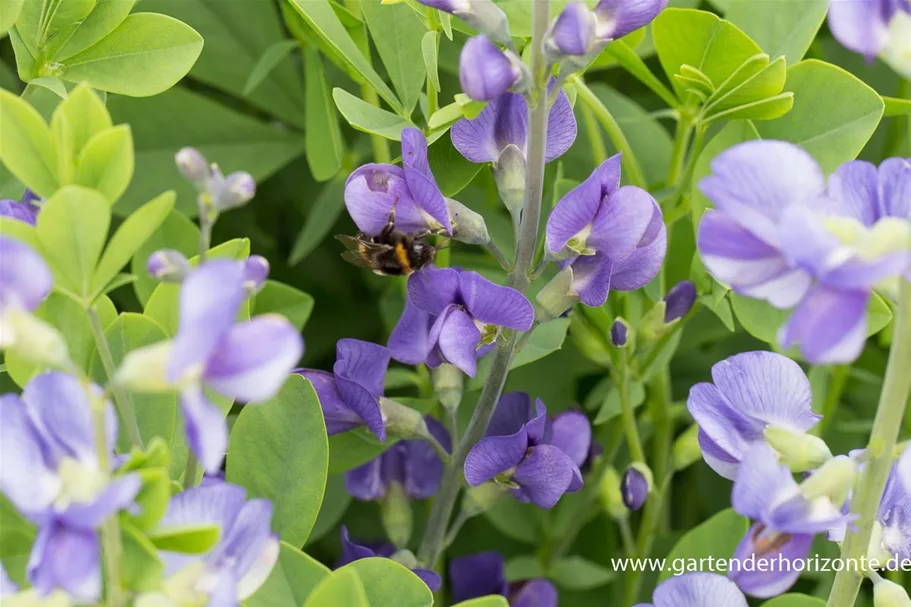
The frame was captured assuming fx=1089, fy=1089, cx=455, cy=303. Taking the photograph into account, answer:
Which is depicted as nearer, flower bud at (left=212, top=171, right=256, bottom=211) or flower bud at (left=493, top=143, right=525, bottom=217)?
flower bud at (left=212, top=171, right=256, bottom=211)

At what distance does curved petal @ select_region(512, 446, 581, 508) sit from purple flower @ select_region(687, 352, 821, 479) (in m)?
0.11

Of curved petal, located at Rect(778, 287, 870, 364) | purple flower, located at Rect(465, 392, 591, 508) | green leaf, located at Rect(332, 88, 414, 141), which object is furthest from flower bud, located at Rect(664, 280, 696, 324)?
curved petal, located at Rect(778, 287, 870, 364)

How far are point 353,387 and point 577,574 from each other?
37 centimetres

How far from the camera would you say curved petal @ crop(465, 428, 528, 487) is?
714 mm

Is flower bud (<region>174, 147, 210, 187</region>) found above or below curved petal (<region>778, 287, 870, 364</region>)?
above

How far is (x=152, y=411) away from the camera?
0.66 metres

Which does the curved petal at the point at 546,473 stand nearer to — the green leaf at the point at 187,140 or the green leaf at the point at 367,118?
the green leaf at the point at 367,118

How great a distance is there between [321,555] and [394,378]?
301 mm

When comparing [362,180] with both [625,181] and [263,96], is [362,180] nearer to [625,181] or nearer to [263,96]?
[625,181]

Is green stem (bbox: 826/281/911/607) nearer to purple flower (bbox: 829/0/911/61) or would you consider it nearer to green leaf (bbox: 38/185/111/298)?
purple flower (bbox: 829/0/911/61)

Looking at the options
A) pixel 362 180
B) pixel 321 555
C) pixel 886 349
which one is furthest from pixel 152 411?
pixel 886 349

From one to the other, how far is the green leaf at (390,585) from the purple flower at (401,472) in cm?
27

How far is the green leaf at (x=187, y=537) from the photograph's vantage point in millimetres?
477

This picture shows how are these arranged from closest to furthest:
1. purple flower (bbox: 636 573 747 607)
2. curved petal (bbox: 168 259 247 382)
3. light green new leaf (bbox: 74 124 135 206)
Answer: curved petal (bbox: 168 259 247 382)
light green new leaf (bbox: 74 124 135 206)
purple flower (bbox: 636 573 747 607)
